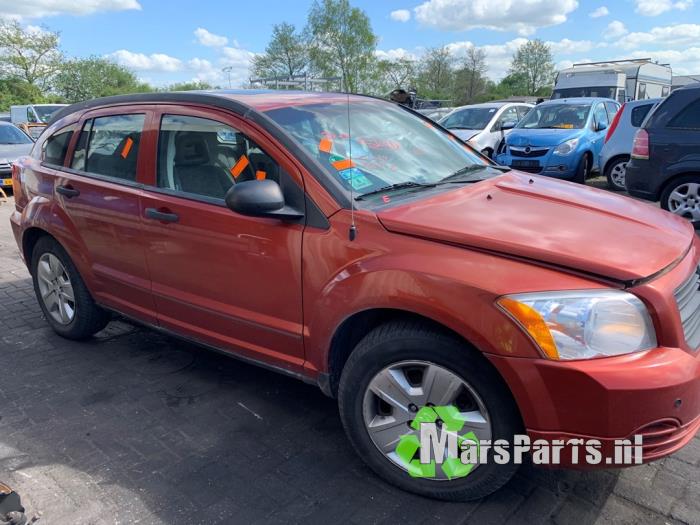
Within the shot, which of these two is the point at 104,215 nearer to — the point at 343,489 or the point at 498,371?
the point at 343,489

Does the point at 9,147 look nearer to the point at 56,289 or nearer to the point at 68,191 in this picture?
the point at 56,289

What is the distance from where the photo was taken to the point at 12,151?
11195 millimetres

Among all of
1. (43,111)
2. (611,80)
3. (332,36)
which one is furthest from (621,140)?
(43,111)

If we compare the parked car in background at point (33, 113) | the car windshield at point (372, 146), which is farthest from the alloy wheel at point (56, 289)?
the parked car in background at point (33, 113)

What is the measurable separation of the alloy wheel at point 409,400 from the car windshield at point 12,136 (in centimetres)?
1211

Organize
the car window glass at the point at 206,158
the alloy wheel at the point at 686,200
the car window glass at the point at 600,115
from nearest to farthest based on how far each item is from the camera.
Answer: the car window glass at the point at 206,158, the alloy wheel at the point at 686,200, the car window glass at the point at 600,115

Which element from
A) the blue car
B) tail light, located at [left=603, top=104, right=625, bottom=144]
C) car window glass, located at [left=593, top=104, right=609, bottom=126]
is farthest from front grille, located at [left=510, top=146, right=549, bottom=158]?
car window glass, located at [left=593, top=104, right=609, bottom=126]

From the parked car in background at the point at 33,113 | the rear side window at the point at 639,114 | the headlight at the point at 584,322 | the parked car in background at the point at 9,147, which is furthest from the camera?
the parked car in background at the point at 33,113

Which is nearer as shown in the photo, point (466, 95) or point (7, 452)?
point (7, 452)

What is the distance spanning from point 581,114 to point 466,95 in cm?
4994

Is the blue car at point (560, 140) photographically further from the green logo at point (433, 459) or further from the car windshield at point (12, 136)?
the car windshield at point (12, 136)

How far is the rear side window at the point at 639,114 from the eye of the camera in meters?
9.34

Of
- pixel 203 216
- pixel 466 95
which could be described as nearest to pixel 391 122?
pixel 203 216

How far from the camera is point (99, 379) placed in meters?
3.55
